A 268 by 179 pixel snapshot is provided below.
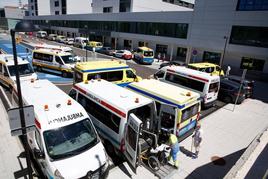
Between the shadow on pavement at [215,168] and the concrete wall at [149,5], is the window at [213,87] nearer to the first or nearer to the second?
the shadow on pavement at [215,168]

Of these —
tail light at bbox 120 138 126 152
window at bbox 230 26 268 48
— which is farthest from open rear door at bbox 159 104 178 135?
window at bbox 230 26 268 48

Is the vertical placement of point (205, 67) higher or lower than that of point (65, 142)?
higher

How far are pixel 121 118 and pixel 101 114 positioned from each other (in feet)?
4.60

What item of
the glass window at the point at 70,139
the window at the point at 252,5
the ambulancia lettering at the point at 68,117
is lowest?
the glass window at the point at 70,139

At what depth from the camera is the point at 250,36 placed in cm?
2638

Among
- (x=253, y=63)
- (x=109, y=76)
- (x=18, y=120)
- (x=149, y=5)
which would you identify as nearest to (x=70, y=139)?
(x=18, y=120)

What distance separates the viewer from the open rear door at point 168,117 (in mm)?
8500

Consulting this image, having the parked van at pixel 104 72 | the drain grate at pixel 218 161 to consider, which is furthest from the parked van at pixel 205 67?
the drain grate at pixel 218 161

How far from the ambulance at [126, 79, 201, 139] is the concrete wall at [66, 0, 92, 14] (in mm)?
78804

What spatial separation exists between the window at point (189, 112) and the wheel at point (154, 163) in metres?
2.25

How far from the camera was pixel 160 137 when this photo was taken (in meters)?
8.92

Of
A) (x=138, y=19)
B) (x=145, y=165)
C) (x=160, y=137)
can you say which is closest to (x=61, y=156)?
(x=145, y=165)

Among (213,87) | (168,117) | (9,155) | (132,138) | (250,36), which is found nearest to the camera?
(132,138)

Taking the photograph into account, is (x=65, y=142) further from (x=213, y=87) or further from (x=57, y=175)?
(x=213, y=87)
